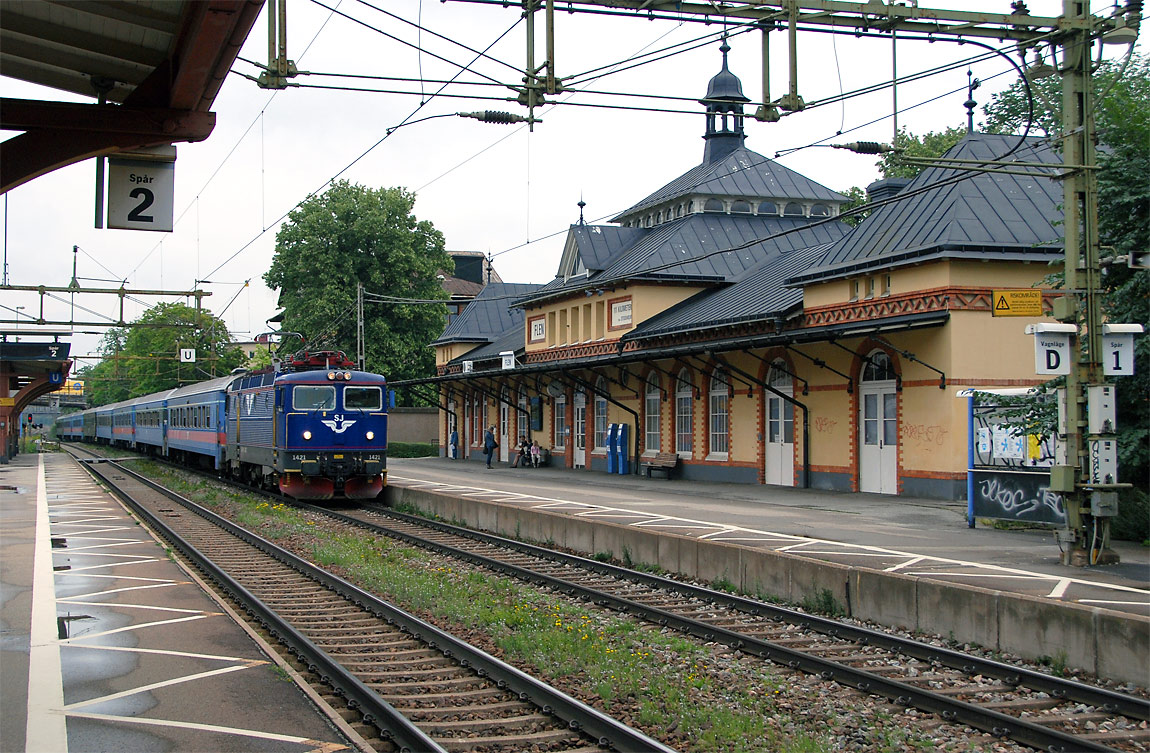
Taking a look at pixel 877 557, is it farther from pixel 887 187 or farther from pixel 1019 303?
pixel 887 187

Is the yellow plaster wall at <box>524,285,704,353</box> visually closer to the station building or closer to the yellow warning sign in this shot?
the station building

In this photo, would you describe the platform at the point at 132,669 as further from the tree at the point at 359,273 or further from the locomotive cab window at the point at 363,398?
the tree at the point at 359,273

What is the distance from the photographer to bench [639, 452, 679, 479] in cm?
2918


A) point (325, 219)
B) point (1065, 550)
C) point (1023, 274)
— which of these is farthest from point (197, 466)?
point (1065, 550)

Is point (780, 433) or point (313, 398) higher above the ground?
point (313, 398)

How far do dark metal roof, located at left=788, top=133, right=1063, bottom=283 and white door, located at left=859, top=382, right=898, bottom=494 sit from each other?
8.27 feet

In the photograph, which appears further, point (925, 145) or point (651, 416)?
point (925, 145)

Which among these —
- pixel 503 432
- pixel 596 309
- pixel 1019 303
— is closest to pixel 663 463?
pixel 596 309

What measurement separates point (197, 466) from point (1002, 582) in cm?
3508

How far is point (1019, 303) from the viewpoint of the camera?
40.8 feet

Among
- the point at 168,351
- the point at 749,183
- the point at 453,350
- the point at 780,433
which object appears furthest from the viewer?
the point at 168,351

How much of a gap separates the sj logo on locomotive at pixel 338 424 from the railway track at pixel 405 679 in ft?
32.6

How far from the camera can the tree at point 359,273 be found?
177 feet

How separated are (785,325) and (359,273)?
34973 millimetres
